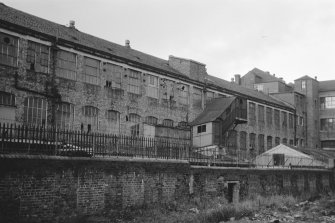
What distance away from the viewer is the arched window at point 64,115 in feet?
75.3

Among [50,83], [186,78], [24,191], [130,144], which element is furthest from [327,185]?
[24,191]

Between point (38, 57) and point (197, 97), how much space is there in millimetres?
14689

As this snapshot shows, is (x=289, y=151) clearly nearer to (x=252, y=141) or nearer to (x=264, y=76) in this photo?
(x=252, y=141)

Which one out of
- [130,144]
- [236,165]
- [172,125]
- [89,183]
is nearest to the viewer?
[89,183]

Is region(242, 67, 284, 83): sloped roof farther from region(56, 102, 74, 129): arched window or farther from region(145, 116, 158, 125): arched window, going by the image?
region(56, 102, 74, 129): arched window

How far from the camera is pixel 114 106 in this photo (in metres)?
26.3

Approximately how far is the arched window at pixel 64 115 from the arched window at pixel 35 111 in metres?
0.85

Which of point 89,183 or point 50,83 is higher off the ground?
point 50,83

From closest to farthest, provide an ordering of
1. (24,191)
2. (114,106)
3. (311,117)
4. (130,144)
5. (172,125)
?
(24,191) < (130,144) < (114,106) < (172,125) < (311,117)

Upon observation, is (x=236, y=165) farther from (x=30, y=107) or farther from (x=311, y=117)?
(x=311, y=117)

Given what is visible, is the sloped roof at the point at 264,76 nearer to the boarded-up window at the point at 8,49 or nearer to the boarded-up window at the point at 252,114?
the boarded-up window at the point at 252,114

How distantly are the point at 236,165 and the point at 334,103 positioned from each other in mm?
32861

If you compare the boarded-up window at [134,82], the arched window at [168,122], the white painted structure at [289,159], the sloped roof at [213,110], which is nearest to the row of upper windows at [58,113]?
the boarded-up window at [134,82]

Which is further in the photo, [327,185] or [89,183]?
[327,185]
